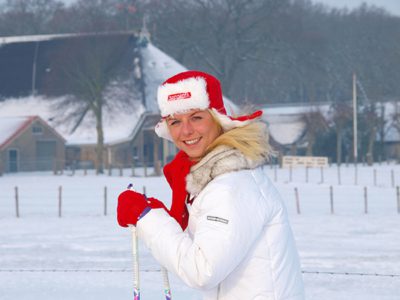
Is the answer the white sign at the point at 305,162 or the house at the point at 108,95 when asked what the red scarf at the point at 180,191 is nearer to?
the house at the point at 108,95

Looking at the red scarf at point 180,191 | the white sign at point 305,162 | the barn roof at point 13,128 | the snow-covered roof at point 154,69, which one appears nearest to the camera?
the red scarf at point 180,191

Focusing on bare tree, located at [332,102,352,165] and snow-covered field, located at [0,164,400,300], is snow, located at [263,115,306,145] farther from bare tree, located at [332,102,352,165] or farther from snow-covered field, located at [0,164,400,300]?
snow-covered field, located at [0,164,400,300]

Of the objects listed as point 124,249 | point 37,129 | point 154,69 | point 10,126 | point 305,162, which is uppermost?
point 154,69

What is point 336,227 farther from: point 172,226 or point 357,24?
point 357,24

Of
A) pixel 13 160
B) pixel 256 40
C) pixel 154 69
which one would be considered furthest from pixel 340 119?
pixel 256 40

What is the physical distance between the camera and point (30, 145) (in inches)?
1943

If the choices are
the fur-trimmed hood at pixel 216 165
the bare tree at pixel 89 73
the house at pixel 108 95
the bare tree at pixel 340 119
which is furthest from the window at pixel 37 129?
the fur-trimmed hood at pixel 216 165

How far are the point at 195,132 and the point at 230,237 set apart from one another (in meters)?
0.55

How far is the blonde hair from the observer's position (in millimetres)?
3744

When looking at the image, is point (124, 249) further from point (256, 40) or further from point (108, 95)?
point (256, 40)

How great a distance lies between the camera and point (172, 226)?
3.67m

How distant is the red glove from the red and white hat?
40 cm

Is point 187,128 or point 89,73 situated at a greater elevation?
point 89,73

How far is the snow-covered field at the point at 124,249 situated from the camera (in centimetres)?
990
